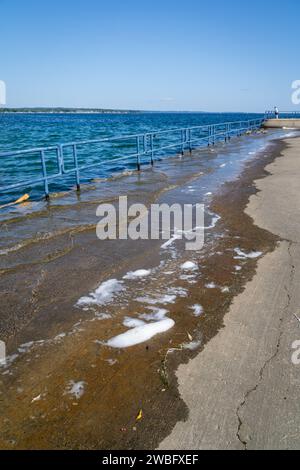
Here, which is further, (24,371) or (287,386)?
(24,371)

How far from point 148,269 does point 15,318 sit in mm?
1669

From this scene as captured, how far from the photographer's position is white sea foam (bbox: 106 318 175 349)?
2.98m

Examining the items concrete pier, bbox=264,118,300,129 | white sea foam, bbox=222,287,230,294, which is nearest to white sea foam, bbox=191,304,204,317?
white sea foam, bbox=222,287,230,294

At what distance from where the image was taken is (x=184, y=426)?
2203 mm

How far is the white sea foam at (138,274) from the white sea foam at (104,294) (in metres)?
0.17

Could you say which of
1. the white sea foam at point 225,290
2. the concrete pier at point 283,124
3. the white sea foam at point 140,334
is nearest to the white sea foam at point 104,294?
the white sea foam at point 140,334

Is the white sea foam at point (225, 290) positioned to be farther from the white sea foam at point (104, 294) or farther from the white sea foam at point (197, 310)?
the white sea foam at point (104, 294)

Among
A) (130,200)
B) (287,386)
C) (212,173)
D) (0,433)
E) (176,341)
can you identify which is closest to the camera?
(0,433)

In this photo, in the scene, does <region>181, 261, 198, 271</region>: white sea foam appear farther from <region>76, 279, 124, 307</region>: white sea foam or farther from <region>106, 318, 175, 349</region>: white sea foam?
<region>106, 318, 175, 349</region>: white sea foam

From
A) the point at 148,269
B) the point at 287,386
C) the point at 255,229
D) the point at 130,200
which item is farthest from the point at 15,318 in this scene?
the point at 130,200

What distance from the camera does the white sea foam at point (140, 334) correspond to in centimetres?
298

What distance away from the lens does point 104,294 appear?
383 cm

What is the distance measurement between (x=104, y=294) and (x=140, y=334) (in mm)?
865
